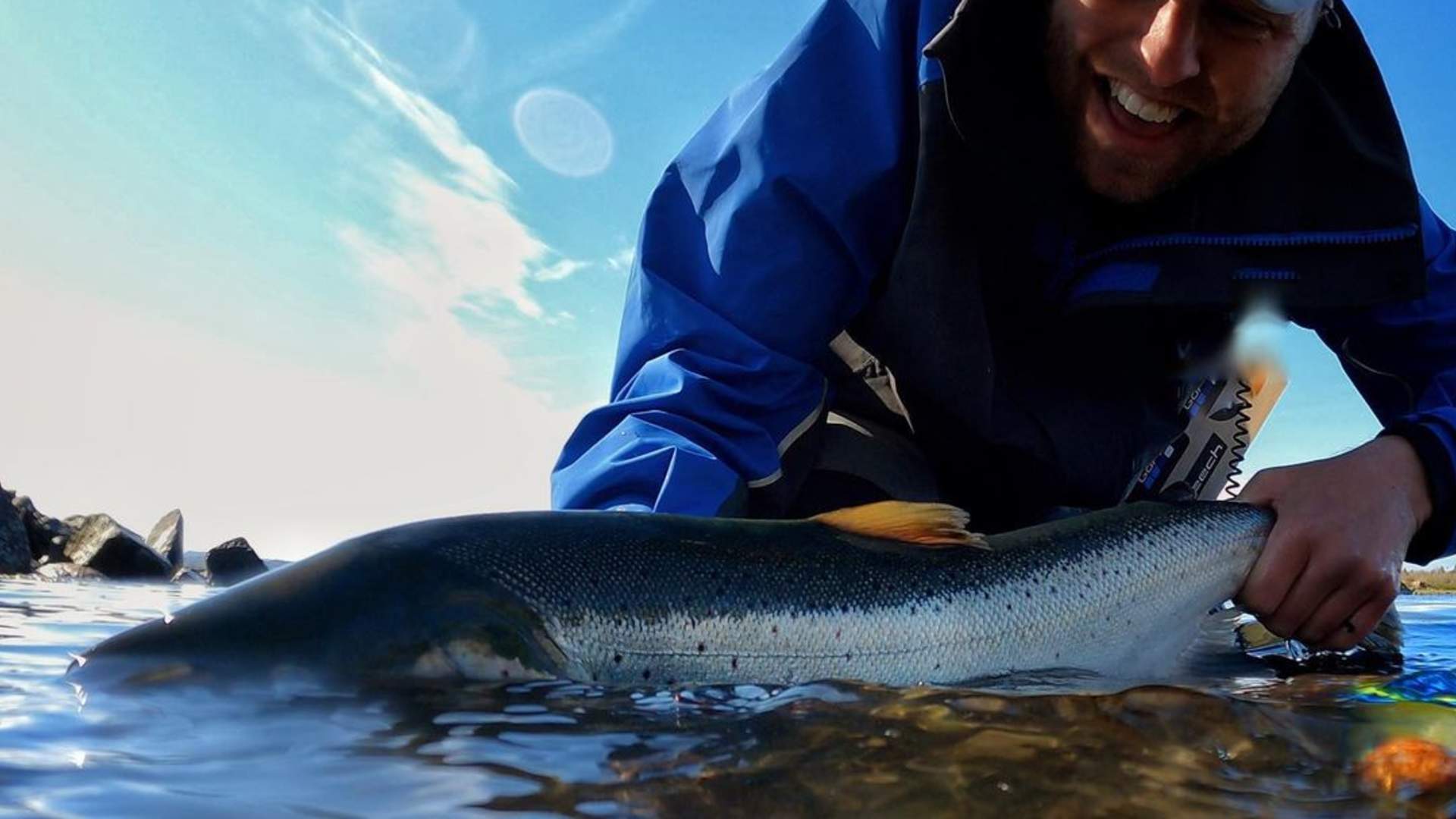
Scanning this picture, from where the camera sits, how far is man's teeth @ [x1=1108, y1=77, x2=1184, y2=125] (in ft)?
Result: 11.0

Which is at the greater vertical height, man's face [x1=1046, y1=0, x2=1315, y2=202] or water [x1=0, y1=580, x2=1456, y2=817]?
man's face [x1=1046, y1=0, x2=1315, y2=202]

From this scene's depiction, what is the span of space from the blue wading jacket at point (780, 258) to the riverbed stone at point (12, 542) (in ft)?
52.3

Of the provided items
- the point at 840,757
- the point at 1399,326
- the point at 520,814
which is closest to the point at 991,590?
the point at 840,757

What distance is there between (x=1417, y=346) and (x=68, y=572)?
1721 centimetres

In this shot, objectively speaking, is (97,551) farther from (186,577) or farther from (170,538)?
(170,538)

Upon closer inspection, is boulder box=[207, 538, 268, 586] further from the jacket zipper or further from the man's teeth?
the man's teeth

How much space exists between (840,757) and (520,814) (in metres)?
0.49

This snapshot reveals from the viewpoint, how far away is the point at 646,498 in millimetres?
2699

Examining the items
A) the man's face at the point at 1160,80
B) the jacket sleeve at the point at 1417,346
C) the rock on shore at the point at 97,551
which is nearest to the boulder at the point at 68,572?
the rock on shore at the point at 97,551

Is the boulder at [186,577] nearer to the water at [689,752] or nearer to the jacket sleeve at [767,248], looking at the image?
the jacket sleeve at [767,248]

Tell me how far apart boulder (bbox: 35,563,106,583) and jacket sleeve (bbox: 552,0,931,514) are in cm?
1434

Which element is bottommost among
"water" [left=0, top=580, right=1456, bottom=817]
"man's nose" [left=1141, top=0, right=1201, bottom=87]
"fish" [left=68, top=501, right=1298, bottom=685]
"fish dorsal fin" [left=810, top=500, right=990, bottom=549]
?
"water" [left=0, top=580, right=1456, bottom=817]

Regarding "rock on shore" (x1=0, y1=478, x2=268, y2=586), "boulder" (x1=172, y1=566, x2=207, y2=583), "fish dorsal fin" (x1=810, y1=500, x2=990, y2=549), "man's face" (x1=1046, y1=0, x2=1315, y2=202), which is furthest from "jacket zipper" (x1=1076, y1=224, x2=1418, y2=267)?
"boulder" (x1=172, y1=566, x2=207, y2=583)

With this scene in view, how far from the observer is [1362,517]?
3127 mm
